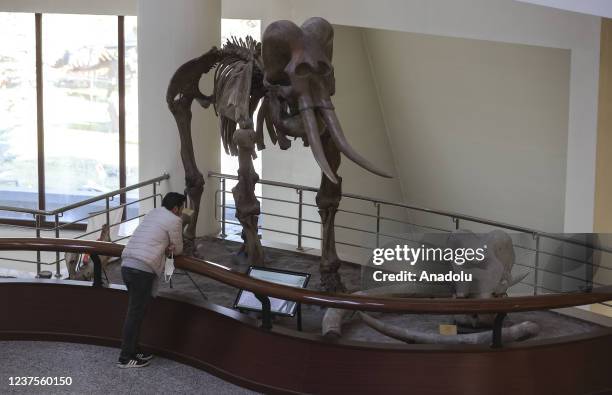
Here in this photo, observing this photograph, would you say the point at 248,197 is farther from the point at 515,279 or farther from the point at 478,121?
the point at 478,121

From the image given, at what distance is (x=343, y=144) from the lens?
6.27 metres

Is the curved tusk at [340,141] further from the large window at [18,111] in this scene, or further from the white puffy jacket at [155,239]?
the large window at [18,111]

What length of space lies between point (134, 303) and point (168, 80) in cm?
466

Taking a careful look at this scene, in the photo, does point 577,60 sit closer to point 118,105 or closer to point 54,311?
point 54,311

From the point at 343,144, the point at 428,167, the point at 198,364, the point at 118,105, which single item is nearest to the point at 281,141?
the point at 343,144

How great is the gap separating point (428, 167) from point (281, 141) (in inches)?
234

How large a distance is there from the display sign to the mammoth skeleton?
861 millimetres

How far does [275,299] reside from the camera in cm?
648

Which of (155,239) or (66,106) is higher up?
(66,106)

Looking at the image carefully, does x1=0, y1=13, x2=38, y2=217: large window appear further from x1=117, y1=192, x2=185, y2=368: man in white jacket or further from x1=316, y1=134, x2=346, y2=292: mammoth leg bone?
x1=117, y1=192, x2=185, y2=368: man in white jacket

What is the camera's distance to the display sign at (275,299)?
6420 mm

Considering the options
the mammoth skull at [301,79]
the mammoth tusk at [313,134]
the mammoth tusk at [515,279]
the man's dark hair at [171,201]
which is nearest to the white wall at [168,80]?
the mammoth skull at [301,79]
